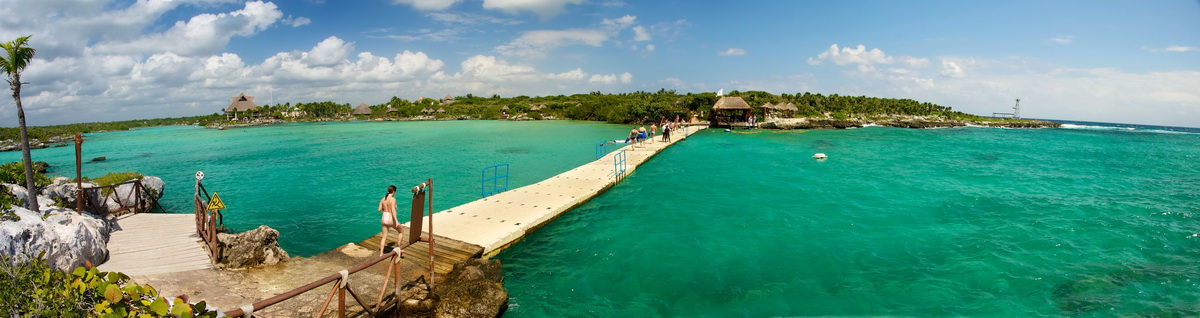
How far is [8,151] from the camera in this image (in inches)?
1609

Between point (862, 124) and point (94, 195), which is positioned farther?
point (862, 124)

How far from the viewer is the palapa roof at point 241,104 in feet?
300

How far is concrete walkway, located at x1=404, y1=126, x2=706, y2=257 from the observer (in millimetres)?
10008

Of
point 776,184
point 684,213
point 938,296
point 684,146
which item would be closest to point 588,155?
point 684,146

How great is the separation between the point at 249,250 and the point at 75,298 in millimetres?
4890

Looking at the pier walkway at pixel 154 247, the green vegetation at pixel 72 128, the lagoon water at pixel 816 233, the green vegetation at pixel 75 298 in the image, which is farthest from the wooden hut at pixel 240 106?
the green vegetation at pixel 75 298

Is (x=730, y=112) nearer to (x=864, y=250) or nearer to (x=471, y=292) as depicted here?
(x=864, y=250)

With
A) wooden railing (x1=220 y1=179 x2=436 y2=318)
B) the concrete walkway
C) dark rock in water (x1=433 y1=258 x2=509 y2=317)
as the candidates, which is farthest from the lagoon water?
wooden railing (x1=220 y1=179 x2=436 y2=318)

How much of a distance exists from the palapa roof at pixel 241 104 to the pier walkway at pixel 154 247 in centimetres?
10384

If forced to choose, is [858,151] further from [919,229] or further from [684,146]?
[919,229]

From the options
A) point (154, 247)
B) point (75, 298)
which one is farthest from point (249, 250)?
point (75, 298)

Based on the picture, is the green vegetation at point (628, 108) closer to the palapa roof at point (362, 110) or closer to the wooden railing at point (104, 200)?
the palapa roof at point (362, 110)

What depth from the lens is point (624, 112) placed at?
66.6 m

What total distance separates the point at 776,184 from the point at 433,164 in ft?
60.4
